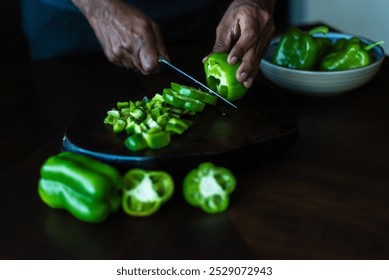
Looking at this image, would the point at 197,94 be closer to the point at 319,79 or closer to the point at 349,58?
the point at 319,79

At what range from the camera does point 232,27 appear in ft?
5.07

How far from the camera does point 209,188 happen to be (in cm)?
106

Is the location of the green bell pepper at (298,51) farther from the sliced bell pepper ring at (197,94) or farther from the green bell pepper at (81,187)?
the green bell pepper at (81,187)

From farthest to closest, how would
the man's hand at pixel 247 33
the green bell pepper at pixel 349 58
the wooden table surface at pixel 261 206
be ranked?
1. the green bell pepper at pixel 349 58
2. the man's hand at pixel 247 33
3. the wooden table surface at pixel 261 206

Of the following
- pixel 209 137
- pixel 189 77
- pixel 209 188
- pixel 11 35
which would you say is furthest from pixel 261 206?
pixel 11 35

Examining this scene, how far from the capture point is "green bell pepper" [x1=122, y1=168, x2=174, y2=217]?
105 cm

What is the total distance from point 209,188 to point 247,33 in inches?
23.0

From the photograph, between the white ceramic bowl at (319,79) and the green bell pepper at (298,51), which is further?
the green bell pepper at (298,51)

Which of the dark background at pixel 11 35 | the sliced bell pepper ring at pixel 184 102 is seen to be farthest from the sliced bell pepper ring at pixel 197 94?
the dark background at pixel 11 35

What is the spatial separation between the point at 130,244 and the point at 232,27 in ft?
2.63

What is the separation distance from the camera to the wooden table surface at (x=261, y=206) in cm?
97

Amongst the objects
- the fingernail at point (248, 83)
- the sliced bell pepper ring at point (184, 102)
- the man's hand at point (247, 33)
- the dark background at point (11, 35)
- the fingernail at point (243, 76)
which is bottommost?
the dark background at point (11, 35)

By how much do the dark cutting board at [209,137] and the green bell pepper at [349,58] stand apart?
30cm

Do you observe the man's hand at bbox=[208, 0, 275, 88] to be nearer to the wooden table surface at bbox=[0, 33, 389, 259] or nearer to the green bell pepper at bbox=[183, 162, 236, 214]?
the wooden table surface at bbox=[0, 33, 389, 259]
